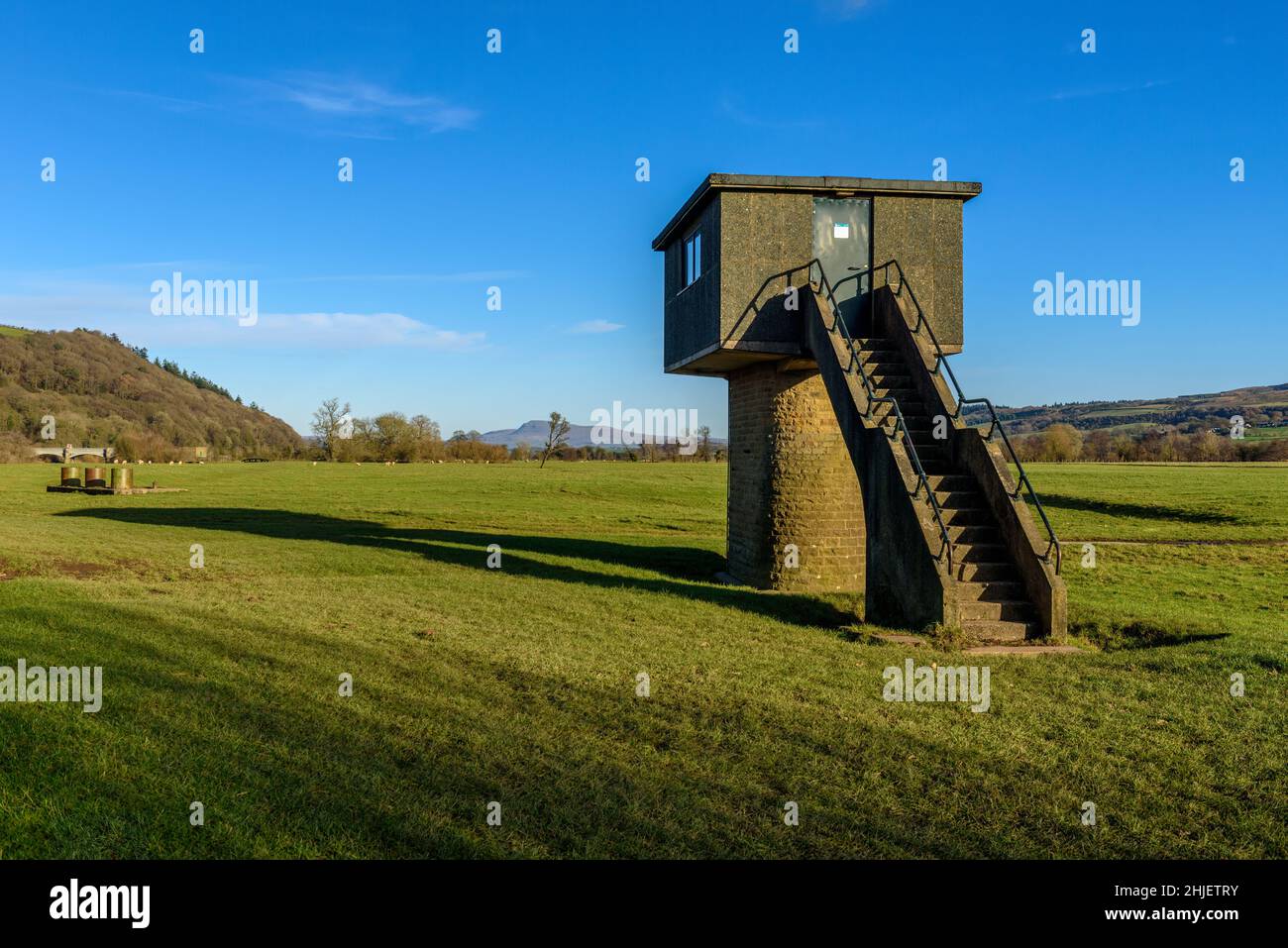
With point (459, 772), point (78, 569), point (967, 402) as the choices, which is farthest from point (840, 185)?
point (78, 569)

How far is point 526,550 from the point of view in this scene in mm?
26484

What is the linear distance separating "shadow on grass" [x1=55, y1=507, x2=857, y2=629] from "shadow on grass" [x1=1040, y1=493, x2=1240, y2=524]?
25.3 m

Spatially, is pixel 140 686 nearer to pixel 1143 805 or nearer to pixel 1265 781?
pixel 1143 805

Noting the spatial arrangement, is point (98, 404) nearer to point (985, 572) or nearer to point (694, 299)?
point (694, 299)

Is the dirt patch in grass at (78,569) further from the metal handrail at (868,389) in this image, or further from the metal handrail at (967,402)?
the metal handrail at (967,402)

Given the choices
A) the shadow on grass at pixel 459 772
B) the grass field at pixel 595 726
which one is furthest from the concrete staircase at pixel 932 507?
the shadow on grass at pixel 459 772

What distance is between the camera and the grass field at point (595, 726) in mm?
6418

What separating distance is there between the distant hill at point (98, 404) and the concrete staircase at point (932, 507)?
118 metres

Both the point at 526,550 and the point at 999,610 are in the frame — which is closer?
the point at 999,610

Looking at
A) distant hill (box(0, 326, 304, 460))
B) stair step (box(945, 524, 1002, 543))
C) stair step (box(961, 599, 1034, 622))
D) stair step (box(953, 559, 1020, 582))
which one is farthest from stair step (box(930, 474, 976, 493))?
distant hill (box(0, 326, 304, 460))

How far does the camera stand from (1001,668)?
11.7 m

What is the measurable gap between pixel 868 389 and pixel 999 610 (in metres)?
4.53

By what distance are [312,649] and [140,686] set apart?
8.25 feet
